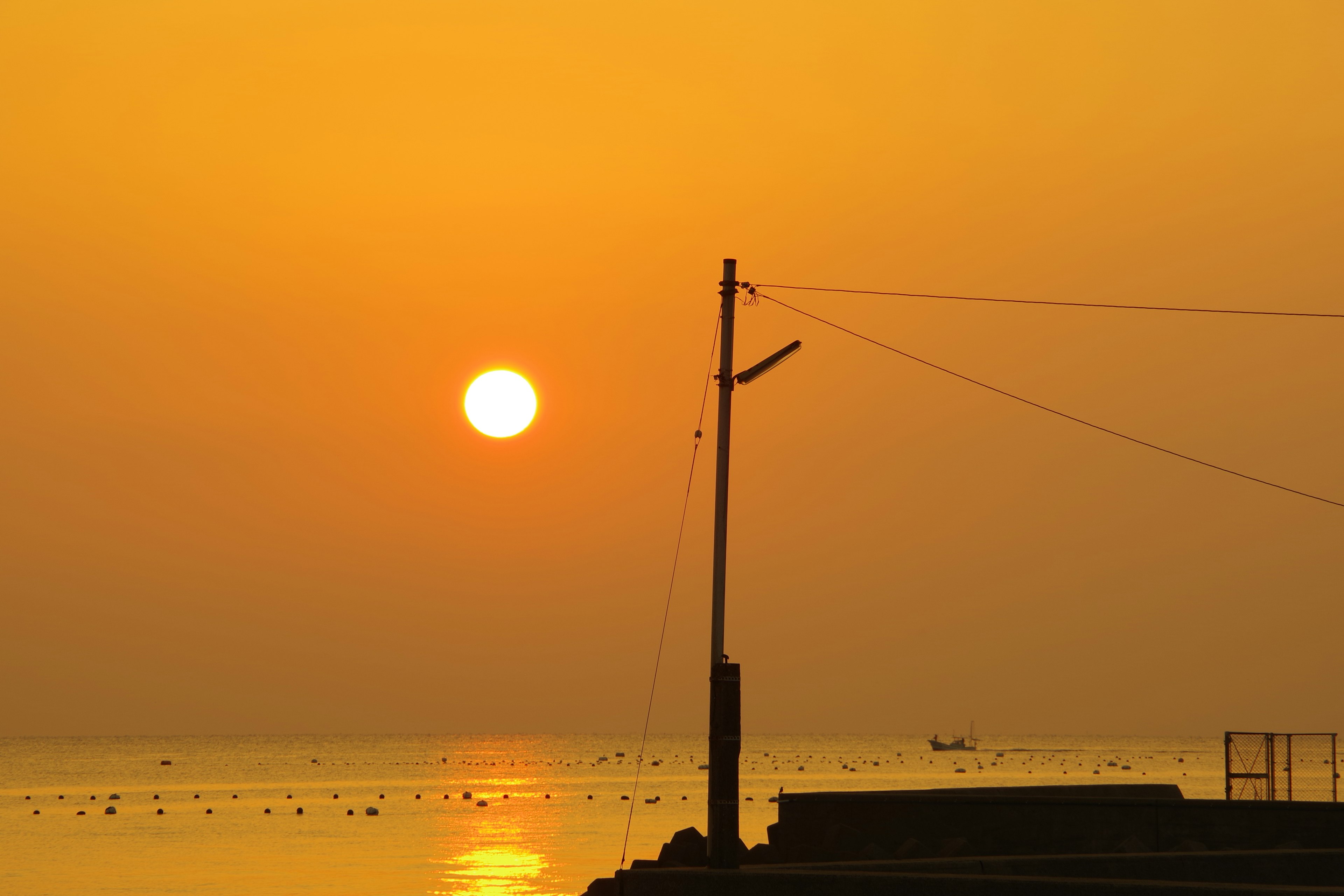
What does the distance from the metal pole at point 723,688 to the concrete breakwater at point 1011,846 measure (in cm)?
79

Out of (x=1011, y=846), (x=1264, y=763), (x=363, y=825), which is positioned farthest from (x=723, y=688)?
(x=363, y=825)

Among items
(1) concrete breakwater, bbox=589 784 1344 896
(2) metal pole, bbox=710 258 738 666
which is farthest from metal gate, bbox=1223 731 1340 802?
(2) metal pole, bbox=710 258 738 666

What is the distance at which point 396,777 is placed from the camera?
155m

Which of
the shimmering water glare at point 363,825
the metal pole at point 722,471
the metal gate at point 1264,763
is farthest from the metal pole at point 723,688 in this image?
the shimmering water glare at point 363,825

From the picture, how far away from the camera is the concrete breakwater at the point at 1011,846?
18234 mm

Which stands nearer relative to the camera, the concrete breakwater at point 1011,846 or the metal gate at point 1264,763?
the concrete breakwater at point 1011,846

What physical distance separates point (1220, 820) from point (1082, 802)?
8.65 ft

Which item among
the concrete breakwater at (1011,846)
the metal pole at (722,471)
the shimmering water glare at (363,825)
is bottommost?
the shimmering water glare at (363,825)

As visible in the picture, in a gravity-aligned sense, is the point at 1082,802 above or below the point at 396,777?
above

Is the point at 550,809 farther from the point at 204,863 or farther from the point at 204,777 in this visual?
the point at 204,777

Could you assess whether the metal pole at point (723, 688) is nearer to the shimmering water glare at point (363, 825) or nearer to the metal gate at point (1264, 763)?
the metal gate at point (1264, 763)

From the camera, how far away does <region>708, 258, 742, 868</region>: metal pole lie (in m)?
20.0

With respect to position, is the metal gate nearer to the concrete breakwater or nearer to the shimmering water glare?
the concrete breakwater

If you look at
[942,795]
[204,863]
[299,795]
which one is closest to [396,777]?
[299,795]
